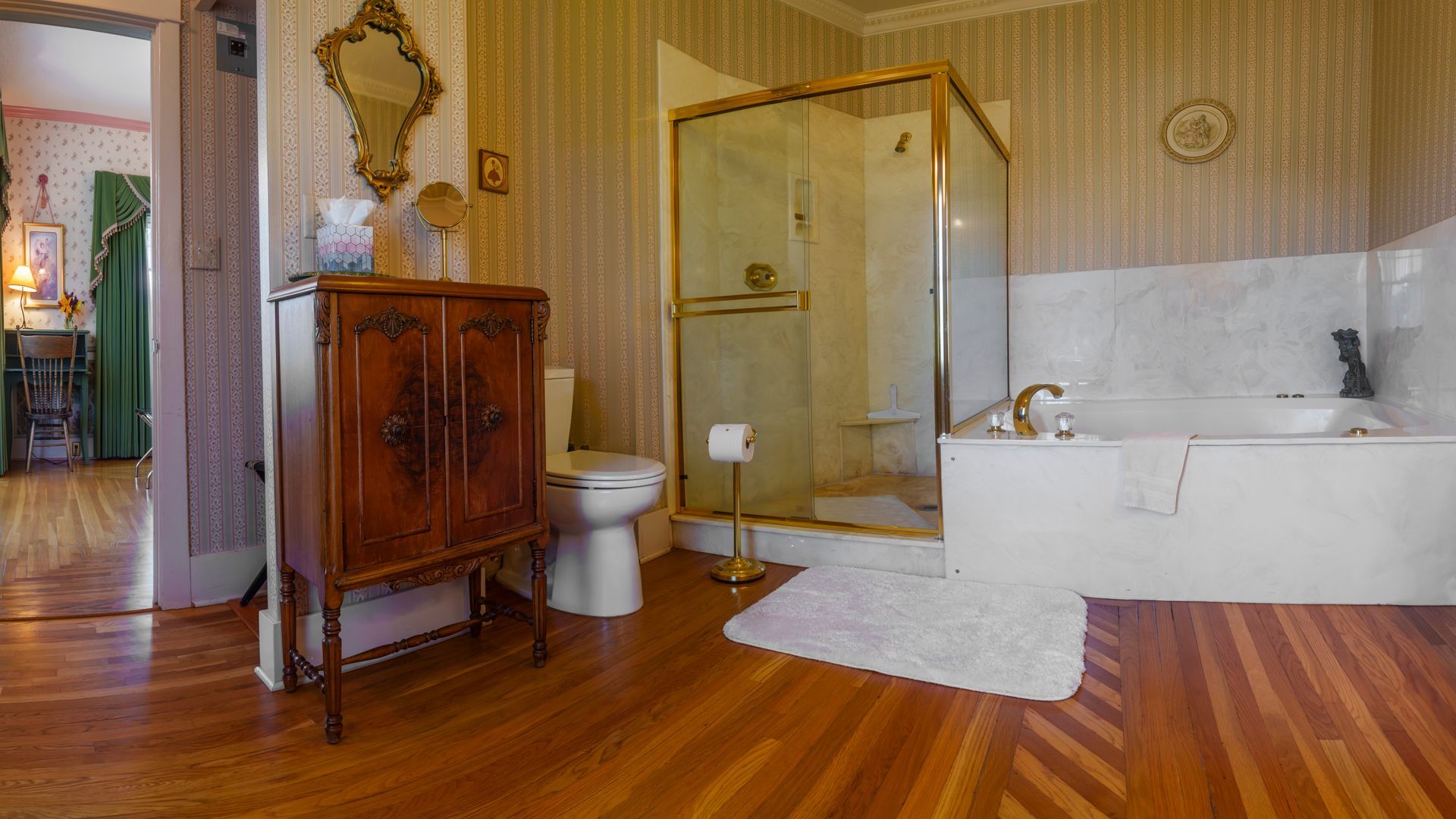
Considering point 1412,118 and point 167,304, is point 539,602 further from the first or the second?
point 1412,118

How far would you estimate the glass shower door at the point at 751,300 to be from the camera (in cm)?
325

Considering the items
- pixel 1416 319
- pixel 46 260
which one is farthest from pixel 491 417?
pixel 46 260

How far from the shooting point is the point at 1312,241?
4031mm

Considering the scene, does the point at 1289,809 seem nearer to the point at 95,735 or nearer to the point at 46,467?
the point at 95,735

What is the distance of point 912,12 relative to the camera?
472 cm

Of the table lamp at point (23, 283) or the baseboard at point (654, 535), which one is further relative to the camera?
the table lamp at point (23, 283)

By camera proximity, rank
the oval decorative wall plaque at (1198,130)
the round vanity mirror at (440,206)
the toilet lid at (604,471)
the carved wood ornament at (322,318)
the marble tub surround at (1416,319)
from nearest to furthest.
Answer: the carved wood ornament at (322,318)
the round vanity mirror at (440,206)
the toilet lid at (604,471)
the marble tub surround at (1416,319)
the oval decorative wall plaque at (1198,130)

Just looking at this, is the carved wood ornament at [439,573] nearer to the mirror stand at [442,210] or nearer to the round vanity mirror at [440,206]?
the mirror stand at [442,210]

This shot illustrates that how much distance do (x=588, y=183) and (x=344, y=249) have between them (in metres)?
1.36

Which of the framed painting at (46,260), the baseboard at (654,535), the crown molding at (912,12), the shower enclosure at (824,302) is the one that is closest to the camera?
the shower enclosure at (824,302)

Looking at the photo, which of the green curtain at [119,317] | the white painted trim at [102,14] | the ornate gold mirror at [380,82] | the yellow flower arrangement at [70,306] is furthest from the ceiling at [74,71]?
the ornate gold mirror at [380,82]

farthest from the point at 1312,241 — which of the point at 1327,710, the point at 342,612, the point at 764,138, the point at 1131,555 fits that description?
the point at 342,612

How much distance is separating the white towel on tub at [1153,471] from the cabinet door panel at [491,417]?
1.85 metres

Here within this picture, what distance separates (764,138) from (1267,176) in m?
2.69
